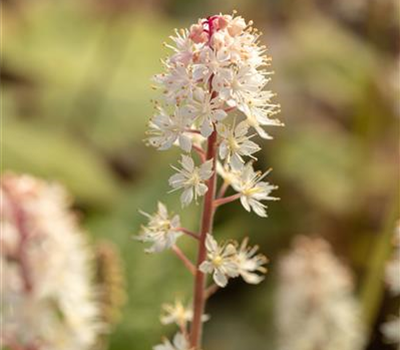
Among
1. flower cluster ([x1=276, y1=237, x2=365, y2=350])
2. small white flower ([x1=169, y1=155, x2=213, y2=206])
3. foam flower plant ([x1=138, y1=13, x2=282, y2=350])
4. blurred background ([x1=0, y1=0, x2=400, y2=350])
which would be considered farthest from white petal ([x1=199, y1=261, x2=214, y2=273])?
blurred background ([x1=0, y1=0, x2=400, y2=350])

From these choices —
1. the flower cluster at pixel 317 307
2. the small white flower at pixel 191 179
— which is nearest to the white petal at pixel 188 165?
the small white flower at pixel 191 179

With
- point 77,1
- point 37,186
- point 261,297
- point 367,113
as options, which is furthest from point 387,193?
point 77,1

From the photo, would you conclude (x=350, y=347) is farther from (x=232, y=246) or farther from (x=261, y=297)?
(x=232, y=246)

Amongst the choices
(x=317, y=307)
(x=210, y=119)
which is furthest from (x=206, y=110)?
(x=317, y=307)

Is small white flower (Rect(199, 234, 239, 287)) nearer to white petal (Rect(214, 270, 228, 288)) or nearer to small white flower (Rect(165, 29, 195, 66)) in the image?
white petal (Rect(214, 270, 228, 288))

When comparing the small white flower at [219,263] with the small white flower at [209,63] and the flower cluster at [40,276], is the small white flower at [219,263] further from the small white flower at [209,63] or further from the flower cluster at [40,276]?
the flower cluster at [40,276]

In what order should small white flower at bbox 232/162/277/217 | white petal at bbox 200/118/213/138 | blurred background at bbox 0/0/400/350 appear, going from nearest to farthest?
white petal at bbox 200/118/213/138 → small white flower at bbox 232/162/277/217 → blurred background at bbox 0/0/400/350

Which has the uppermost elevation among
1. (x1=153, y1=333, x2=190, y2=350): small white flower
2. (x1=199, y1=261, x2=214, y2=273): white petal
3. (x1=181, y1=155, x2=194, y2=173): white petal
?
(x1=181, y1=155, x2=194, y2=173): white petal

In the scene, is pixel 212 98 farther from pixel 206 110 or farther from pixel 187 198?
pixel 187 198
